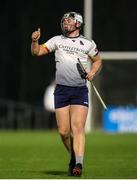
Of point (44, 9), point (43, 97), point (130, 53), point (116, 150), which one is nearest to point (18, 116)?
point (43, 97)

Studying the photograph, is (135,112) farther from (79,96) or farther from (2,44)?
(79,96)

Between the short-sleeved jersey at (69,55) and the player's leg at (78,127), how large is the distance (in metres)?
0.31

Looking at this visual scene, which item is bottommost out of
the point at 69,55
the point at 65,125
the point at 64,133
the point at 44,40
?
the point at 44,40

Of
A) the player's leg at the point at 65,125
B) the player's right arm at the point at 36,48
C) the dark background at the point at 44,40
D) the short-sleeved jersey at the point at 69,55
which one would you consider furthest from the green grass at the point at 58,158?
the dark background at the point at 44,40

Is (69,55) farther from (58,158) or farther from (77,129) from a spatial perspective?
(58,158)

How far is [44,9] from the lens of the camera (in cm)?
3378

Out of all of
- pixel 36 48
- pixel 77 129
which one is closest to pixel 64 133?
pixel 77 129

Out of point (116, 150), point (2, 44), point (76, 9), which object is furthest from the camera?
point (2, 44)

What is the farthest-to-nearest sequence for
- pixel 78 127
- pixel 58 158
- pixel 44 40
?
pixel 44 40, pixel 58 158, pixel 78 127

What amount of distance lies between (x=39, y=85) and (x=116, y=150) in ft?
51.2

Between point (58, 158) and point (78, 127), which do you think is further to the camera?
point (58, 158)

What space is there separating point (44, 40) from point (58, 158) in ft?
50.1

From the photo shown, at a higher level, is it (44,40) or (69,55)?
(69,55)

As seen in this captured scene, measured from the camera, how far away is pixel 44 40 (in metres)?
31.7
